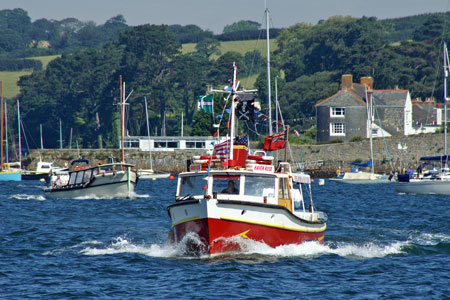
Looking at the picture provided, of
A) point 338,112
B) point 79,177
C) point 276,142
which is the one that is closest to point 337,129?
point 338,112

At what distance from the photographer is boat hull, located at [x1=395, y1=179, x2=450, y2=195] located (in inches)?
2377

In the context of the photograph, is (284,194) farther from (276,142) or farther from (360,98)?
(360,98)

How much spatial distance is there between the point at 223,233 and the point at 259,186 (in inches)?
89.6

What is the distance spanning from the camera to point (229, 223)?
23.6 metres

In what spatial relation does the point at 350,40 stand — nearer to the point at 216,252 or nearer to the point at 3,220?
the point at 3,220

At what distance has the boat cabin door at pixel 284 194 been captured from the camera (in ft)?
83.9

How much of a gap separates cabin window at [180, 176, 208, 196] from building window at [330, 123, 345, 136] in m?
86.7

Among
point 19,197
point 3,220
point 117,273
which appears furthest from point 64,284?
point 19,197

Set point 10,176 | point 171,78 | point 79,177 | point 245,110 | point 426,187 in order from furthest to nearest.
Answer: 1. point 171,78
2. point 10,176
3. point 426,187
4. point 79,177
5. point 245,110

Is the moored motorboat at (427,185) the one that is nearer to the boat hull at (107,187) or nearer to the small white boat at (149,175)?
the boat hull at (107,187)

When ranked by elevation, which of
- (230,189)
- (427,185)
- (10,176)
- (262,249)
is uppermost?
(230,189)

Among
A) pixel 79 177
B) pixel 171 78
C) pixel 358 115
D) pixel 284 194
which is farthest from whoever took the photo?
pixel 171 78

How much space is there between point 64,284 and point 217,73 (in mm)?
139064

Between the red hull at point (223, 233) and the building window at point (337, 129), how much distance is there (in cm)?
8733
